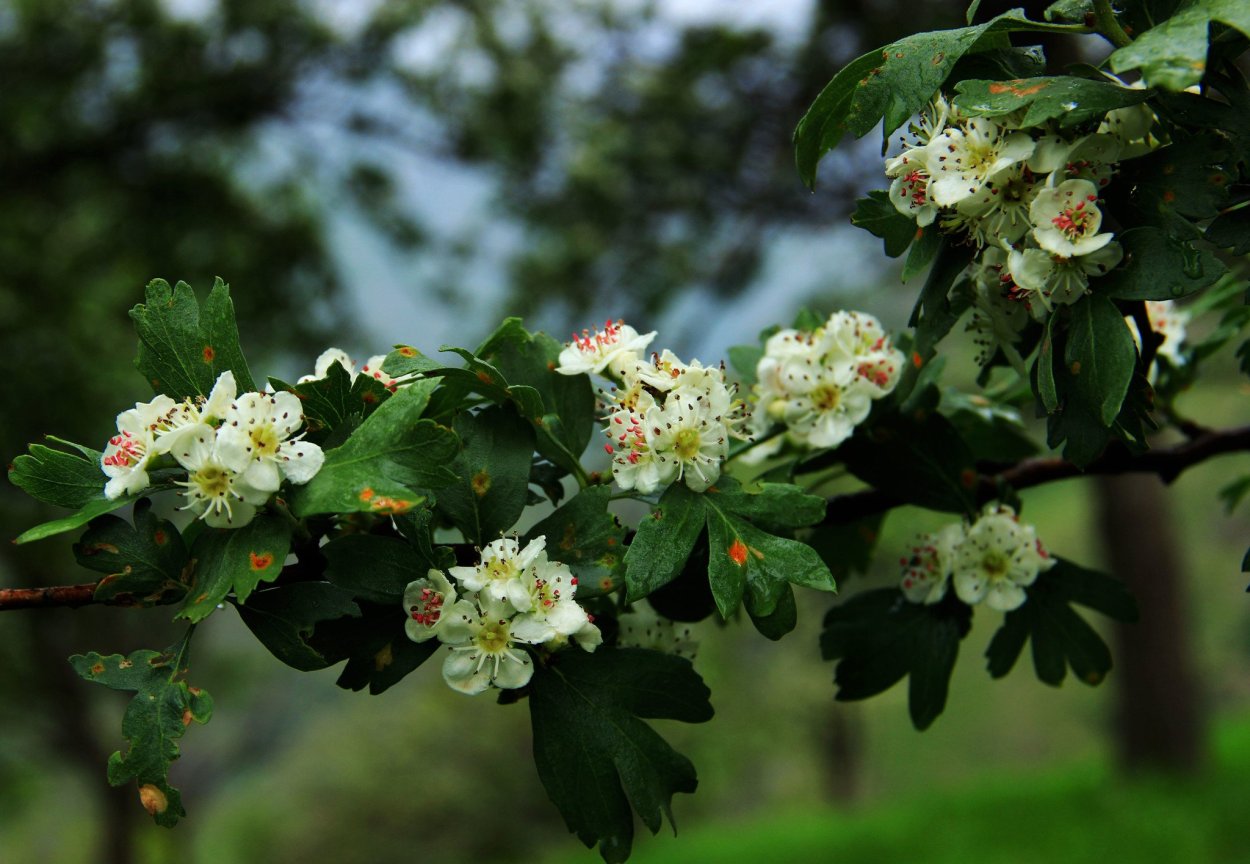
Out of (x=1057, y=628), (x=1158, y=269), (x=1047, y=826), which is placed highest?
(x=1158, y=269)

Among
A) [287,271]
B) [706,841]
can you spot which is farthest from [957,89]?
[706,841]

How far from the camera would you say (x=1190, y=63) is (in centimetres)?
69

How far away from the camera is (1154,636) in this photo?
235 inches

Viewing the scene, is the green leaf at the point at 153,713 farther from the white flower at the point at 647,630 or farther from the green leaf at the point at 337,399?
the white flower at the point at 647,630

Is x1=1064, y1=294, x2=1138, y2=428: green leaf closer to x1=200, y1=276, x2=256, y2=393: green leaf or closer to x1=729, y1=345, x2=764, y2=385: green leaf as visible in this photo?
x1=729, y1=345, x2=764, y2=385: green leaf

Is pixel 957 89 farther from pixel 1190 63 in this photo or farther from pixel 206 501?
pixel 206 501

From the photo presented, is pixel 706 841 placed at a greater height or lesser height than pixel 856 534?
lesser

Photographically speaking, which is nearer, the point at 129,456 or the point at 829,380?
the point at 129,456

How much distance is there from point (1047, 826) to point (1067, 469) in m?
5.03

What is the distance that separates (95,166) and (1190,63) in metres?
6.19

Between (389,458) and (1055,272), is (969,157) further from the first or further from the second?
(389,458)

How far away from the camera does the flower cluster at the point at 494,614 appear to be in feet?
2.68

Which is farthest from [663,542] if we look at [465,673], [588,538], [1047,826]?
[1047,826]

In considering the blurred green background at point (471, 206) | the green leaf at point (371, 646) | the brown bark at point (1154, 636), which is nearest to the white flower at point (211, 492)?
the green leaf at point (371, 646)
